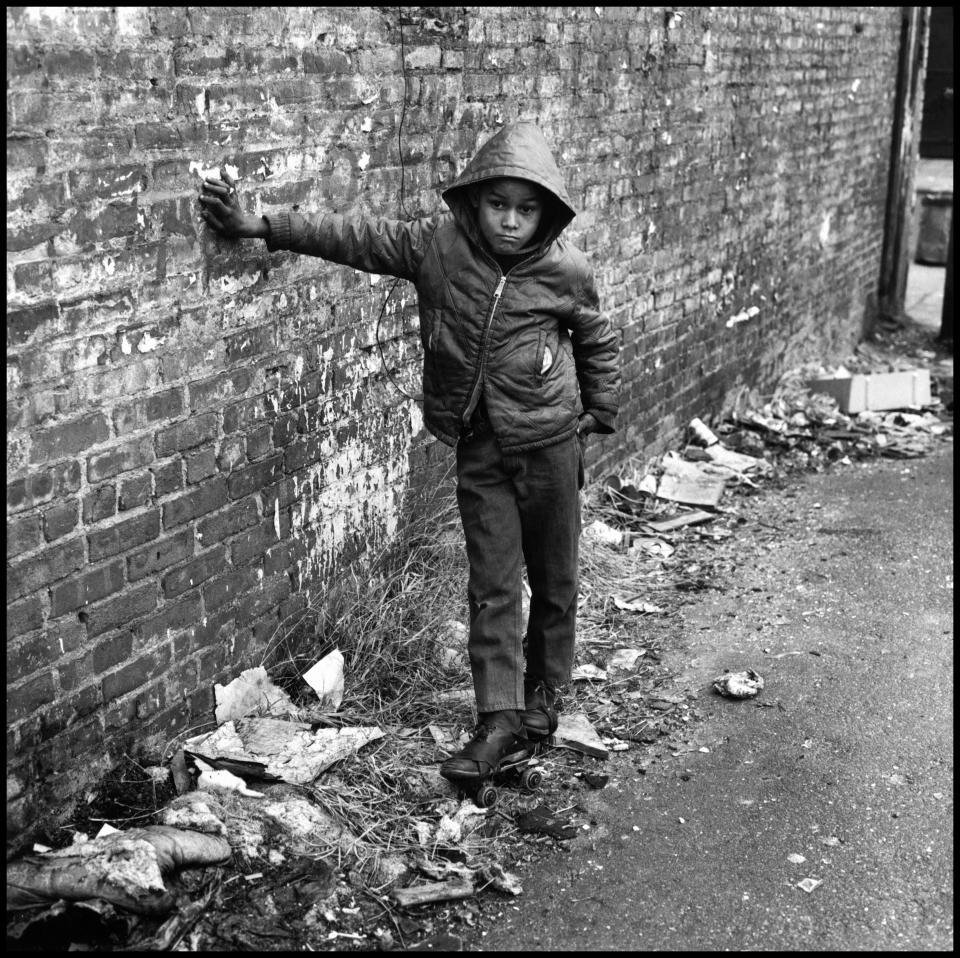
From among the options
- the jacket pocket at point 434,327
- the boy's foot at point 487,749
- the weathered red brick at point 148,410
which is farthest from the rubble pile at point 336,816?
the jacket pocket at point 434,327

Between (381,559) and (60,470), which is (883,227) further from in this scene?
(60,470)

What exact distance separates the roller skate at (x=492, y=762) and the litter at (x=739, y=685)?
954mm

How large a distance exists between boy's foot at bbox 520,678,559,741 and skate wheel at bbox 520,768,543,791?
201 millimetres

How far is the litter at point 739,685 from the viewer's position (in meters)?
4.78

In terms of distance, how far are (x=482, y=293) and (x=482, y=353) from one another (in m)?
0.18

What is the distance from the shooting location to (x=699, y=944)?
3.31m

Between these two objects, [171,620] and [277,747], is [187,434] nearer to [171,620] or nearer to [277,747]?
[171,620]

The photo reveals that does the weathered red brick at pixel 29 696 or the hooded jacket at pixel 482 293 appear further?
the hooded jacket at pixel 482 293

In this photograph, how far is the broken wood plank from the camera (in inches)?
135

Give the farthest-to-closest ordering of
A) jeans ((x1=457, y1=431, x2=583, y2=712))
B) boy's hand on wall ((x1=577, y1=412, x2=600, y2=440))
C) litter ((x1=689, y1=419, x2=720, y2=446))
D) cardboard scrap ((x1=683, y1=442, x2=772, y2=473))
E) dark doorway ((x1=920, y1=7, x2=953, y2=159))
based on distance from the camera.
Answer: dark doorway ((x1=920, y1=7, x2=953, y2=159))
litter ((x1=689, y1=419, x2=720, y2=446))
cardboard scrap ((x1=683, y1=442, x2=772, y2=473))
boy's hand on wall ((x1=577, y1=412, x2=600, y2=440))
jeans ((x1=457, y1=431, x2=583, y2=712))

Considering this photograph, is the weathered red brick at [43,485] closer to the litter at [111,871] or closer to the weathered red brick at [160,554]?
the weathered red brick at [160,554]

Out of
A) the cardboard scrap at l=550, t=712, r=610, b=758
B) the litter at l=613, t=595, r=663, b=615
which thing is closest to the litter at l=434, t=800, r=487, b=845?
the cardboard scrap at l=550, t=712, r=610, b=758

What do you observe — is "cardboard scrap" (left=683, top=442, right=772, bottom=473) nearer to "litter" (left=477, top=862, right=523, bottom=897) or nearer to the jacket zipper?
the jacket zipper

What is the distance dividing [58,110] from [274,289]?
109 cm
